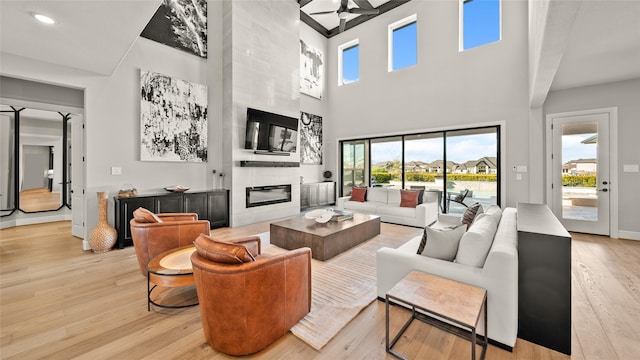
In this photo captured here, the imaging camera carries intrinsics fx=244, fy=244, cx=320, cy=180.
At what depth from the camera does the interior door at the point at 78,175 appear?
425cm

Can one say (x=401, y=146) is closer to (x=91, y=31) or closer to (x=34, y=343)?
(x=91, y=31)

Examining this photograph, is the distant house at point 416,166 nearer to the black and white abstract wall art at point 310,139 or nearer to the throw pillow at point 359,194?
the throw pillow at point 359,194

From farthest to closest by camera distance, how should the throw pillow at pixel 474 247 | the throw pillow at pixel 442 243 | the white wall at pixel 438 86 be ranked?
the white wall at pixel 438 86
the throw pillow at pixel 442 243
the throw pillow at pixel 474 247

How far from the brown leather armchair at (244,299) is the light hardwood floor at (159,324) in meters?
0.15

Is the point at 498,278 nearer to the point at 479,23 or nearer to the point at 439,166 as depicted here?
the point at 439,166

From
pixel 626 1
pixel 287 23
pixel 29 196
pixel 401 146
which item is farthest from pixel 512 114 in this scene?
pixel 29 196

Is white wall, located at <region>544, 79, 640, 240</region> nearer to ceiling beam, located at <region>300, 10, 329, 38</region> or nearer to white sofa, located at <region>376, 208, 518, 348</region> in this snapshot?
white sofa, located at <region>376, 208, 518, 348</region>

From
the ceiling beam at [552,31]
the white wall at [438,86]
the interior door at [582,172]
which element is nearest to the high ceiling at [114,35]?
the ceiling beam at [552,31]

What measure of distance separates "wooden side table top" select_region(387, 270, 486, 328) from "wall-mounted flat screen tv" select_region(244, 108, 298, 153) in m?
4.65

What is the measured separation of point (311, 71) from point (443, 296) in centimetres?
792

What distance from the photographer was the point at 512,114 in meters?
5.32

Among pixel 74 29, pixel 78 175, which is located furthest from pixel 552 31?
pixel 78 175

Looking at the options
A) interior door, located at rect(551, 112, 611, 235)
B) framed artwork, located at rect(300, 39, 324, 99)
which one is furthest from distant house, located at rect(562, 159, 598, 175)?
framed artwork, located at rect(300, 39, 324, 99)

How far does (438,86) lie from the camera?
625 centimetres
